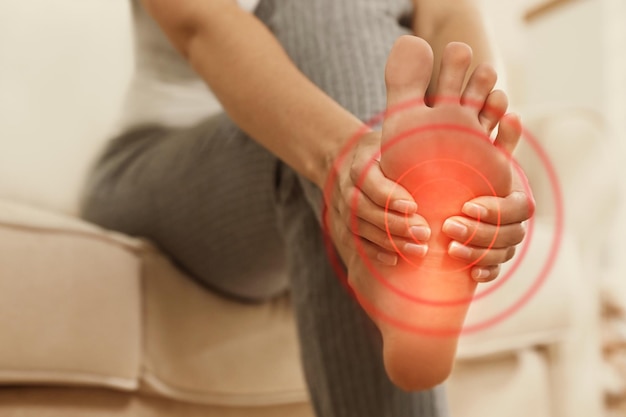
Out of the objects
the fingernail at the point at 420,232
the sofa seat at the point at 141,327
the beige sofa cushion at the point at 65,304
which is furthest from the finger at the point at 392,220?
the beige sofa cushion at the point at 65,304

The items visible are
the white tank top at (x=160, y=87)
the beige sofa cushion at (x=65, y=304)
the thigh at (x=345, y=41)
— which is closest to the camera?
the thigh at (x=345, y=41)

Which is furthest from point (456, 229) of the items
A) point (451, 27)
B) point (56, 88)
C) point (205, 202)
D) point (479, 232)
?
point (56, 88)

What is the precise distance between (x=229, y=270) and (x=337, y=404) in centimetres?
18

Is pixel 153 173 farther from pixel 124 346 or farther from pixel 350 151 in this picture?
pixel 350 151

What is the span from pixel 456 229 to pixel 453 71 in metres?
0.07

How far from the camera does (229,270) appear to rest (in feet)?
1.83

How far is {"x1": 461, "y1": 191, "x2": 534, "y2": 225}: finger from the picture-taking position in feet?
0.91

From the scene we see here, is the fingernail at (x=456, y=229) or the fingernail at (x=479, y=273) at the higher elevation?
the fingernail at (x=456, y=229)

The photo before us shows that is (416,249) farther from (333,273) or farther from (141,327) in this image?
(141,327)

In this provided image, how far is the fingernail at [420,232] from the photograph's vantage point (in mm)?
278

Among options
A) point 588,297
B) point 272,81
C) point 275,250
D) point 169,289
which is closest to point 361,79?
point 272,81

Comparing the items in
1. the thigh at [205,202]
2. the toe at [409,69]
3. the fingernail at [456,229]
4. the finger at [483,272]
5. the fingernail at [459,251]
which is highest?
the toe at [409,69]

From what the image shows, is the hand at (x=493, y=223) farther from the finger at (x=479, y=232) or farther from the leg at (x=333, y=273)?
the leg at (x=333, y=273)

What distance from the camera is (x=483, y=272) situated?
0.30 m
